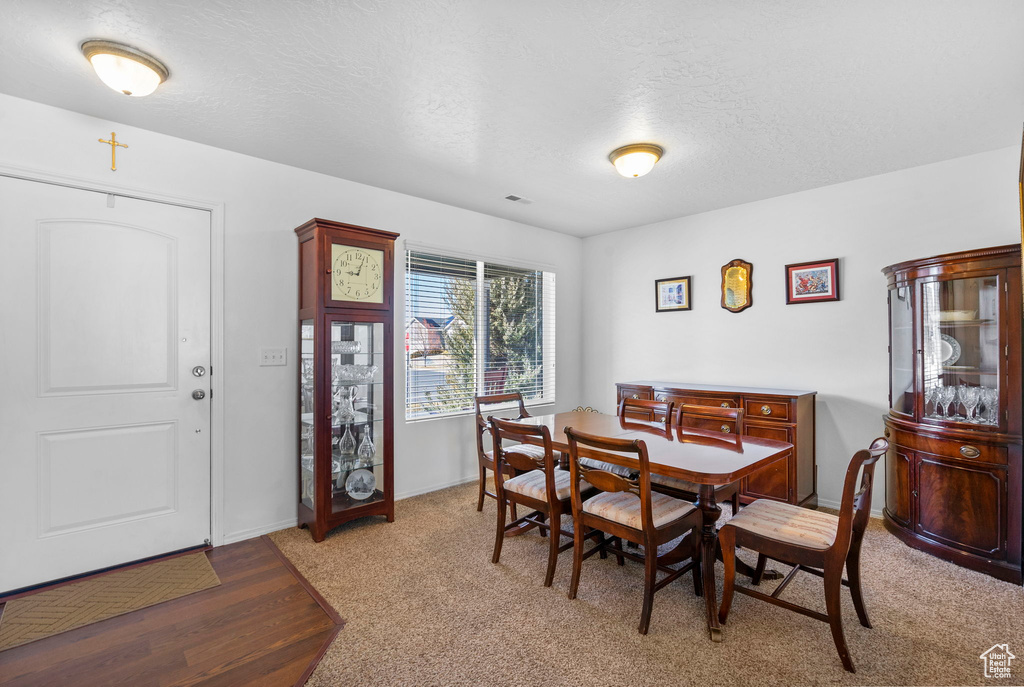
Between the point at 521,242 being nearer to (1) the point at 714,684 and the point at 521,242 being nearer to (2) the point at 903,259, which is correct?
(2) the point at 903,259

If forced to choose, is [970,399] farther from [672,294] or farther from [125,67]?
[125,67]

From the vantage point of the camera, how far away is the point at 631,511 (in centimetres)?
223

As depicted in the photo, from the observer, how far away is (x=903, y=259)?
346 centimetres

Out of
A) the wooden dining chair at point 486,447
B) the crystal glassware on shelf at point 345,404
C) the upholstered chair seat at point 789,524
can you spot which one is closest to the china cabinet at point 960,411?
the upholstered chair seat at point 789,524

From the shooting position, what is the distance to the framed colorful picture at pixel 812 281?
3.76m

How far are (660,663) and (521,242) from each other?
13.0 feet

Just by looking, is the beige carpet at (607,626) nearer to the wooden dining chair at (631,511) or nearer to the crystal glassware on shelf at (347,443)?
the wooden dining chair at (631,511)

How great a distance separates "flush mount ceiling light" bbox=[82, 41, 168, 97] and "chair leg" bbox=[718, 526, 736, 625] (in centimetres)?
334

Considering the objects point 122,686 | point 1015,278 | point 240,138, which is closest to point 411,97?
point 240,138

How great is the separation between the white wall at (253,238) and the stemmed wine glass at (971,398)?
373 cm

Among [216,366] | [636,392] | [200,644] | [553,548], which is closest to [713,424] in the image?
[636,392]

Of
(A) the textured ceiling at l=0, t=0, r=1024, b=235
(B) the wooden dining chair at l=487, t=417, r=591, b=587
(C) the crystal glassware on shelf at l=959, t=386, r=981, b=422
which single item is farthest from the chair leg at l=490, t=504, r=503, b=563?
(C) the crystal glassware on shelf at l=959, t=386, r=981, b=422

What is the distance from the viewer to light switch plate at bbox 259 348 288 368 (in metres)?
3.28

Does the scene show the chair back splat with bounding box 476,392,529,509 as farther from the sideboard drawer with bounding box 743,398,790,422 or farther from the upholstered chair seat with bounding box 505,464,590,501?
the sideboard drawer with bounding box 743,398,790,422
